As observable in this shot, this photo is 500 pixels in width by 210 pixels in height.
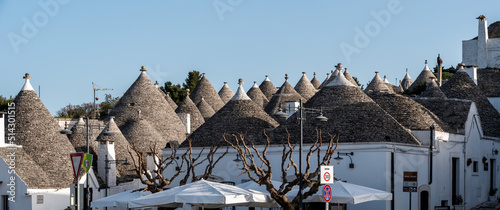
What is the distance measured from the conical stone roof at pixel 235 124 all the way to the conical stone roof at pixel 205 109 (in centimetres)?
1816

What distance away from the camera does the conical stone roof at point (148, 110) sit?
54.2 meters

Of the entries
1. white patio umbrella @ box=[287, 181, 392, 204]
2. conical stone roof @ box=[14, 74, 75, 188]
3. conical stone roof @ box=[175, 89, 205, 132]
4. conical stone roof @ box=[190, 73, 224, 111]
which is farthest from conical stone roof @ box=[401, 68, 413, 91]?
white patio umbrella @ box=[287, 181, 392, 204]

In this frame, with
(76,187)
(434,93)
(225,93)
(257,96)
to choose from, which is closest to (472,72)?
(434,93)

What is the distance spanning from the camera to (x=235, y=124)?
44.2 m

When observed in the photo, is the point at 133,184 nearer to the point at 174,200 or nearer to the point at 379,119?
the point at 379,119

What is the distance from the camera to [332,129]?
39.6 meters

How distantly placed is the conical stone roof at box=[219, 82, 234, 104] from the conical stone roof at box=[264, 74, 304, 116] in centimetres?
1078

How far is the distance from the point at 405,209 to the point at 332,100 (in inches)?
276

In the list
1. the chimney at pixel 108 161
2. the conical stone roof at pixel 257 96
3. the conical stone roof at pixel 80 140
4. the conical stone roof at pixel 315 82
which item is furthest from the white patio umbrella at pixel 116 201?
the conical stone roof at pixel 315 82

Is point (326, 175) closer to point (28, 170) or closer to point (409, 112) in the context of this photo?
point (409, 112)

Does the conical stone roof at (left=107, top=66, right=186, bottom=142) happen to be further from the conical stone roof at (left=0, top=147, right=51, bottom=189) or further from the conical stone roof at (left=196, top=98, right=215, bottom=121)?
the conical stone roof at (left=0, top=147, right=51, bottom=189)

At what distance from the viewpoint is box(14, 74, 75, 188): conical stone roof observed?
42719 mm

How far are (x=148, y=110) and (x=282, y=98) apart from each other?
445 inches

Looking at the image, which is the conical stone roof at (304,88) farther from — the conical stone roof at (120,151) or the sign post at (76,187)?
the sign post at (76,187)
